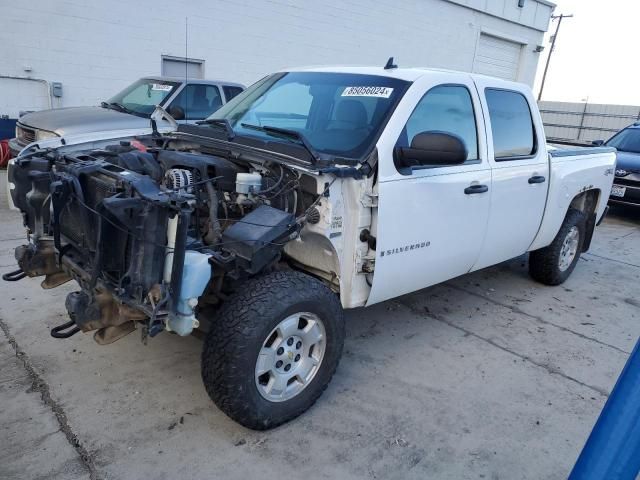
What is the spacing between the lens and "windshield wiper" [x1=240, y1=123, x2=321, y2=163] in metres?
3.12

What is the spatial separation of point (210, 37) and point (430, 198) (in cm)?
1009

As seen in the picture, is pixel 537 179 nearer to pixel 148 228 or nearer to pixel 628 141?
pixel 148 228

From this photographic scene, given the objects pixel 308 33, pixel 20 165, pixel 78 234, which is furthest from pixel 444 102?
pixel 308 33

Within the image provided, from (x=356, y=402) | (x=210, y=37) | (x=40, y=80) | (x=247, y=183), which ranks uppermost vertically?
(x=210, y=37)

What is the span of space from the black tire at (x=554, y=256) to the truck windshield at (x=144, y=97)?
18.8 ft

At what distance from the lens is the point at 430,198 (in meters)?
3.55

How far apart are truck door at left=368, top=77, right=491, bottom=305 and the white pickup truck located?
0.04 ft

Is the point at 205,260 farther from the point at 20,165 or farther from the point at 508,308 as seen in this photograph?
the point at 508,308

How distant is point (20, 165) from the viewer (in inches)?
129

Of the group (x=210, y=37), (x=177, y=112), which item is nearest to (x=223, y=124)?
(x=177, y=112)

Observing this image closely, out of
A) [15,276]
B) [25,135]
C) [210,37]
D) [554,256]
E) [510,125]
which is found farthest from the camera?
[210,37]

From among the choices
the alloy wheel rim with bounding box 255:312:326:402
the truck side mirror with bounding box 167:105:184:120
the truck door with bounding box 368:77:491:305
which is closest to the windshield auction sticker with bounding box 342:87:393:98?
the truck door with bounding box 368:77:491:305

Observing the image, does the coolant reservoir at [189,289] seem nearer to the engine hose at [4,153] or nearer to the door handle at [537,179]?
the door handle at [537,179]

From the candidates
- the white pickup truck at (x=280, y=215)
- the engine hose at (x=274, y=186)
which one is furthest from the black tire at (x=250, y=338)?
the engine hose at (x=274, y=186)
